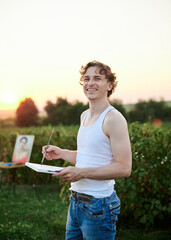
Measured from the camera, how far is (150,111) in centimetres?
2384

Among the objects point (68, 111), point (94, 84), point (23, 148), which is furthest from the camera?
point (68, 111)

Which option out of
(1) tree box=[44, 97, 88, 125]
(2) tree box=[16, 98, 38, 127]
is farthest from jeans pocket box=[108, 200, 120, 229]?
(1) tree box=[44, 97, 88, 125]

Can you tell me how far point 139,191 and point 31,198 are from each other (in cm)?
277

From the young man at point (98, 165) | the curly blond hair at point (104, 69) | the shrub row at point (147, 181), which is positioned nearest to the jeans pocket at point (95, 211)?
the young man at point (98, 165)

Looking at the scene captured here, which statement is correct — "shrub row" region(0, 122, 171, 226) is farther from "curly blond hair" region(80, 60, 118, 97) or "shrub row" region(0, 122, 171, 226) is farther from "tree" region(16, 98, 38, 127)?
"tree" region(16, 98, 38, 127)

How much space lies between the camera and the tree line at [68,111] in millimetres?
13941

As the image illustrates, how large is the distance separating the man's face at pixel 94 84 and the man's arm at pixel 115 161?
245 millimetres

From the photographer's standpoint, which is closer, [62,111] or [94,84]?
[94,84]

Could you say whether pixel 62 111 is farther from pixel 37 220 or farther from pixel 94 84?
pixel 94 84

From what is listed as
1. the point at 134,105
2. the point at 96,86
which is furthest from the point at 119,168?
the point at 134,105

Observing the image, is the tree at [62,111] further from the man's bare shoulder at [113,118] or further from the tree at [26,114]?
the man's bare shoulder at [113,118]

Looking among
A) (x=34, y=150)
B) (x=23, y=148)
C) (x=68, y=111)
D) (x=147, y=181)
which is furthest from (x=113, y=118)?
(x=68, y=111)

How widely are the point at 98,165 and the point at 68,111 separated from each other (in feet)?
56.1

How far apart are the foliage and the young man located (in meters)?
21.7
